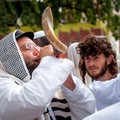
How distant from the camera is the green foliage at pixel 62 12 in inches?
413

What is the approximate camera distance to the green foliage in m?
10.5

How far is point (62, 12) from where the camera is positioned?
11.8 metres

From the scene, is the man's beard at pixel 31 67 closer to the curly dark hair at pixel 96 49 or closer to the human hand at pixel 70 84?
the human hand at pixel 70 84

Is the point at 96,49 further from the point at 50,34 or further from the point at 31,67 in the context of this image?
the point at 50,34

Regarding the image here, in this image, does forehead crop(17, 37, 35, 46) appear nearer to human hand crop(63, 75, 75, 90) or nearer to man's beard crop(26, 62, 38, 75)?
man's beard crop(26, 62, 38, 75)

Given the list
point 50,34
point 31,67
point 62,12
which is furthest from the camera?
point 62,12

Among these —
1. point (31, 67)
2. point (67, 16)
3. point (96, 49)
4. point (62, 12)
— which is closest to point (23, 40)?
point (31, 67)

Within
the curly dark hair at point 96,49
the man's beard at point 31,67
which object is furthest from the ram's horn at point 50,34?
the curly dark hair at point 96,49

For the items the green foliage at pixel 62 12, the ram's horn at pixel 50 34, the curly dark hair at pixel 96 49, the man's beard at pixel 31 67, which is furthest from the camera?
the green foliage at pixel 62 12

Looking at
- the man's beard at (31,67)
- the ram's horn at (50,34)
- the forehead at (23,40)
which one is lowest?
the man's beard at (31,67)

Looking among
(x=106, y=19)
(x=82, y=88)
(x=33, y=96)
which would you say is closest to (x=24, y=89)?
(x=33, y=96)

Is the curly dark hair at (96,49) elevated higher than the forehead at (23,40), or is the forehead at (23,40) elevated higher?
the forehead at (23,40)

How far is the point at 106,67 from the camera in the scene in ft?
13.5

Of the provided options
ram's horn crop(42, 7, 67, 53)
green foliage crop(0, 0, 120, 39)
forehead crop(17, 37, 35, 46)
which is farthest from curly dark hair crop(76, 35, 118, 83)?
green foliage crop(0, 0, 120, 39)
